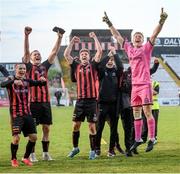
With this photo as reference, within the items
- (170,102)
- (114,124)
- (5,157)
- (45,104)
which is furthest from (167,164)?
(170,102)

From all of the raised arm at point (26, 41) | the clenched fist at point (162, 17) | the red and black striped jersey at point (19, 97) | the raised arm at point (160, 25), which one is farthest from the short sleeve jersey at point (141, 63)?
the raised arm at point (26, 41)

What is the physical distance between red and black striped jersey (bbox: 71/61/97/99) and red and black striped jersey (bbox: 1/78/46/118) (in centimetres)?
115

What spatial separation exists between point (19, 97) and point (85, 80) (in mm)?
1556

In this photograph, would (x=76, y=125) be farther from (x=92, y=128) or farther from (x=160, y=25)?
(x=160, y=25)

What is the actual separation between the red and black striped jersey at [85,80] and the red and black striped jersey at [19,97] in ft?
3.78

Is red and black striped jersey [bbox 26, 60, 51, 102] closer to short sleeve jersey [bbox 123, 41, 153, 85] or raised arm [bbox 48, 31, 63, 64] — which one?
raised arm [bbox 48, 31, 63, 64]

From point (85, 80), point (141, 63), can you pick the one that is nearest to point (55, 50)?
point (85, 80)

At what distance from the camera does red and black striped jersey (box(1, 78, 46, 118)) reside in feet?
30.9

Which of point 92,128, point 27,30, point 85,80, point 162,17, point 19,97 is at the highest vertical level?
point 162,17

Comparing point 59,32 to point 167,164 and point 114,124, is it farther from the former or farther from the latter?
point 167,164

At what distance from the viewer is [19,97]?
944 cm

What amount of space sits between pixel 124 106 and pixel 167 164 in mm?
2177

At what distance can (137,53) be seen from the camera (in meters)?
10.2

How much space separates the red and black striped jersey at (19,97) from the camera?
9414mm
